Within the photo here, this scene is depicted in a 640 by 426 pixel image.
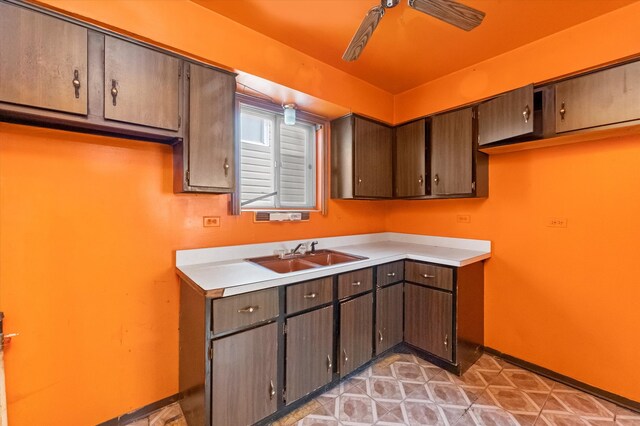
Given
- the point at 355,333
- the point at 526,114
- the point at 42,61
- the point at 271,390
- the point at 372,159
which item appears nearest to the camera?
the point at 42,61

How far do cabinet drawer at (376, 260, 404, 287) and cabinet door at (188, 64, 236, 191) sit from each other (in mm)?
1352

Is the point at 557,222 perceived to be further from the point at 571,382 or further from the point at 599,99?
the point at 571,382

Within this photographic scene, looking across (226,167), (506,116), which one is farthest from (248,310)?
(506,116)

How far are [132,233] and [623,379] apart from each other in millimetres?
3374

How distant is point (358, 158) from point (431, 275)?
4.07 ft

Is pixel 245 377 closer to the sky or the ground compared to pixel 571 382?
closer to the sky

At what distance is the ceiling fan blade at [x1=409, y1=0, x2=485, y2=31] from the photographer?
1374 mm

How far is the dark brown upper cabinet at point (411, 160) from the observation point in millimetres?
2701

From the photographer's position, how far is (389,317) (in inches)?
91.4

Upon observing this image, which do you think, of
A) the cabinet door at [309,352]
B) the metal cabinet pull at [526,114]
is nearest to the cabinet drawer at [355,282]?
the cabinet door at [309,352]

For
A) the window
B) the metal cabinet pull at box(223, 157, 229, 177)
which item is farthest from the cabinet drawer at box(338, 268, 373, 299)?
the metal cabinet pull at box(223, 157, 229, 177)

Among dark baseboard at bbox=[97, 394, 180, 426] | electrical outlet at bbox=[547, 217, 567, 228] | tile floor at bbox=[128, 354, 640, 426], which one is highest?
electrical outlet at bbox=[547, 217, 567, 228]

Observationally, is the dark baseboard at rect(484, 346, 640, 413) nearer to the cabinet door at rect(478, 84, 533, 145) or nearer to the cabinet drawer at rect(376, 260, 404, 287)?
the cabinet drawer at rect(376, 260, 404, 287)

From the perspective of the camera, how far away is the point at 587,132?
1789 mm
